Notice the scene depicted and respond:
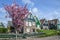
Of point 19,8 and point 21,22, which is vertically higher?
point 19,8

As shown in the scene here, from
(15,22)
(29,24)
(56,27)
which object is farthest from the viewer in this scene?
(56,27)

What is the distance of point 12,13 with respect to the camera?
3800cm

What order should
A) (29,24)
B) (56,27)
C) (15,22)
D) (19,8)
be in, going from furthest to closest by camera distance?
(56,27) → (29,24) → (19,8) → (15,22)

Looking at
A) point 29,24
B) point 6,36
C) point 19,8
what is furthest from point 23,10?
point 29,24

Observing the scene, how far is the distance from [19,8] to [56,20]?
62194 millimetres

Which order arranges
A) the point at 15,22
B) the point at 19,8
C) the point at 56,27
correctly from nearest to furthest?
the point at 15,22 → the point at 19,8 → the point at 56,27

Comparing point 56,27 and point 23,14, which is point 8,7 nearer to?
point 23,14

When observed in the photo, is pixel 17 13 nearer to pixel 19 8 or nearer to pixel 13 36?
pixel 19 8

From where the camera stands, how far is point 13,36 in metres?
38.7

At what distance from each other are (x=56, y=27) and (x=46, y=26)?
18.1 feet

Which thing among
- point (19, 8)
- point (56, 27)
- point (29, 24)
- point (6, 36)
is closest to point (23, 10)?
point (19, 8)

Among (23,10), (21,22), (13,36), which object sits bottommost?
(13,36)

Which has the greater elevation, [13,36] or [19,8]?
[19,8]

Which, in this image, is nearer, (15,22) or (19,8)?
(15,22)
